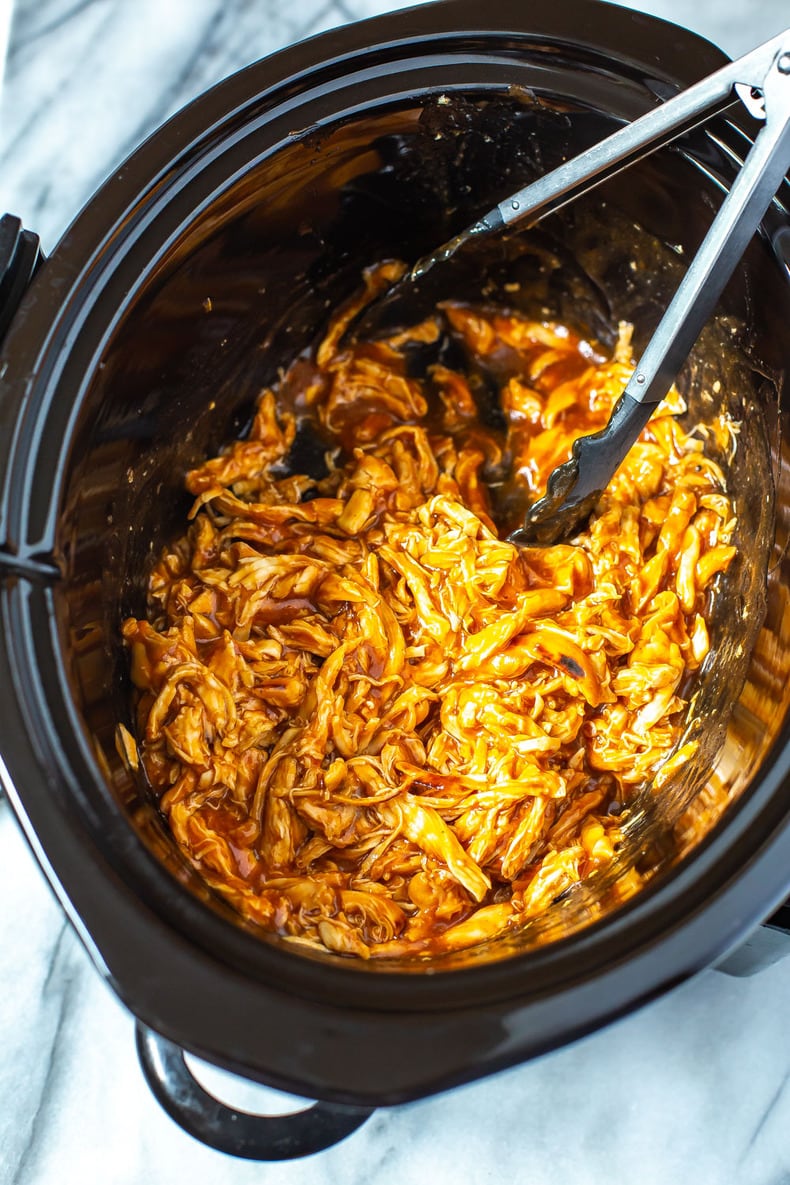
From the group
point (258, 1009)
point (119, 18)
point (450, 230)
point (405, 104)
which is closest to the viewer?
point (258, 1009)

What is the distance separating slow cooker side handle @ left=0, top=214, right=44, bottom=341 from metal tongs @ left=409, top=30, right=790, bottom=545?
28.3 inches

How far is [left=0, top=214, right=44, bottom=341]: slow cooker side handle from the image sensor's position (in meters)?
1.45

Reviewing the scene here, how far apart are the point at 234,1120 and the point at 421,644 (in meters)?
0.86

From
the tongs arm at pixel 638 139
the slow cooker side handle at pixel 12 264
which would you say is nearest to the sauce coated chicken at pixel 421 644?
the tongs arm at pixel 638 139

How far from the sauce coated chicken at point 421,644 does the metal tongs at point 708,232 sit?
0.60ft

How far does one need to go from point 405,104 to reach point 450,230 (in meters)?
0.30

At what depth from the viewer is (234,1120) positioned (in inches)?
66.9

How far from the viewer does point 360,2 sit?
2150mm

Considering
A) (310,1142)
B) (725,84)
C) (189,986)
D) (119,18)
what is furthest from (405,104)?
(310,1142)

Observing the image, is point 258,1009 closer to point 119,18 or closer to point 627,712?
point 627,712

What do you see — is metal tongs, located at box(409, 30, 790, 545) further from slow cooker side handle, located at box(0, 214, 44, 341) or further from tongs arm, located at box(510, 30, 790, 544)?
slow cooker side handle, located at box(0, 214, 44, 341)

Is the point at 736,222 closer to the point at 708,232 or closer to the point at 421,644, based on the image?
the point at 708,232

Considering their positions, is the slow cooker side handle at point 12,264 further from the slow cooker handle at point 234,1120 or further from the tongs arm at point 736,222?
the slow cooker handle at point 234,1120

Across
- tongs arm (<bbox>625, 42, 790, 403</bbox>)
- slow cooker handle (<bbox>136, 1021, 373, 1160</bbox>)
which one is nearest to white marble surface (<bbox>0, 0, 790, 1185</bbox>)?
slow cooker handle (<bbox>136, 1021, 373, 1160</bbox>)
